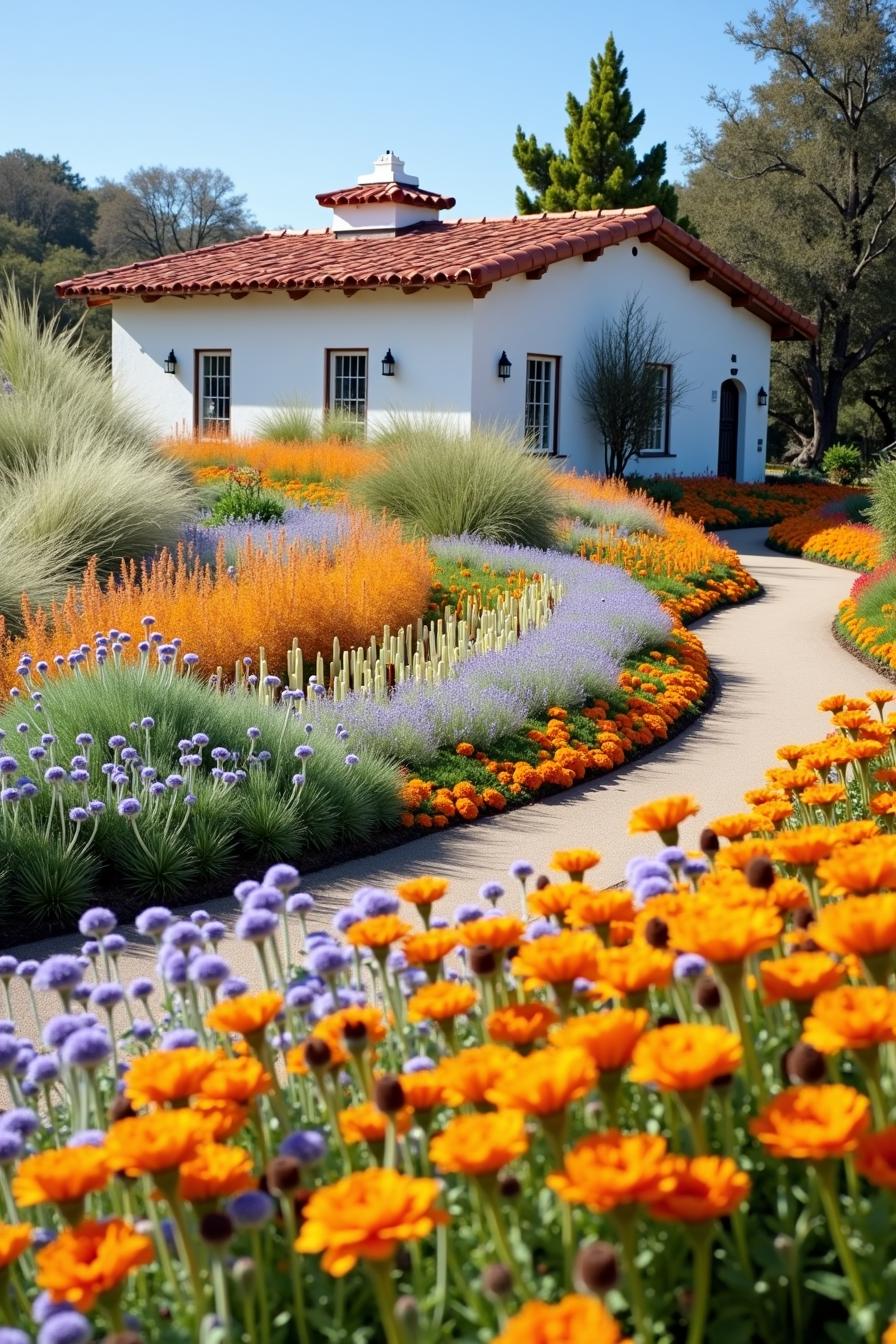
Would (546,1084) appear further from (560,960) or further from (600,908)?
(600,908)

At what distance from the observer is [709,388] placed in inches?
1201

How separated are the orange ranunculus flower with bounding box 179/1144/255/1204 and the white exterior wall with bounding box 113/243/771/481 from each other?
21.6 m

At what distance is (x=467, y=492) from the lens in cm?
1584

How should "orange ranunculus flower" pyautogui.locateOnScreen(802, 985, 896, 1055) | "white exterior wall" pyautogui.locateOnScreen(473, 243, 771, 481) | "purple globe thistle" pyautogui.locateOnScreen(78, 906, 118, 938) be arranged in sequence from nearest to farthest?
"orange ranunculus flower" pyautogui.locateOnScreen(802, 985, 896, 1055) → "purple globe thistle" pyautogui.locateOnScreen(78, 906, 118, 938) → "white exterior wall" pyautogui.locateOnScreen(473, 243, 771, 481)

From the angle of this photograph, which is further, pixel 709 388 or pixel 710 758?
pixel 709 388

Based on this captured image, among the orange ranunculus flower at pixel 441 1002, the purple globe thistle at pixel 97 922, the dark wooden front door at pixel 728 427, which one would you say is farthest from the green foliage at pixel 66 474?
the dark wooden front door at pixel 728 427

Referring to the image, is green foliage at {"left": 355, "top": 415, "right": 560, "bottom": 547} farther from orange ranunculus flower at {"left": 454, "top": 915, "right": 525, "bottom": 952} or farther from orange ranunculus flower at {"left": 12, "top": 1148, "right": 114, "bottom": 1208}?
orange ranunculus flower at {"left": 12, "top": 1148, "right": 114, "bottom": 1208}

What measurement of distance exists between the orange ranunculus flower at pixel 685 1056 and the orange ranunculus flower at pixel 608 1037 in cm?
2

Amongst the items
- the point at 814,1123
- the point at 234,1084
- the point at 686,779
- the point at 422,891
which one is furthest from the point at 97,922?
the point at 686,779

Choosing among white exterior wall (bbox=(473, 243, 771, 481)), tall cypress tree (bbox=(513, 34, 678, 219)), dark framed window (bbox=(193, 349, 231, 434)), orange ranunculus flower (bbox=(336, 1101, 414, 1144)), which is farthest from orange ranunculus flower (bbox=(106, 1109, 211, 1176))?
tall cypress tree (bbox=(513, 34, 678, 219))

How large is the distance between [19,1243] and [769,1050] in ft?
4.02

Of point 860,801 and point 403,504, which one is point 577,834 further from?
point 403,504

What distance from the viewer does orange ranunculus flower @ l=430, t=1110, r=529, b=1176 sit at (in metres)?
1.66

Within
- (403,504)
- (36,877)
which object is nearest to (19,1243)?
(36,877)
